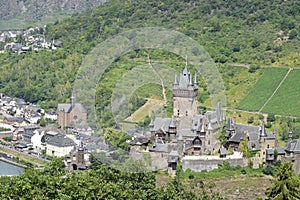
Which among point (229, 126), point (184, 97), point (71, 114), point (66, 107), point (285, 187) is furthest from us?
point (66, 107)

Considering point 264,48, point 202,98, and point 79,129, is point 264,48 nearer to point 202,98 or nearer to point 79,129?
point 202,98

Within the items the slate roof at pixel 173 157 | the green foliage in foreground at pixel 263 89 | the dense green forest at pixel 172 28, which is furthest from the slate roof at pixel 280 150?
the dense green forest at pixel 172 28

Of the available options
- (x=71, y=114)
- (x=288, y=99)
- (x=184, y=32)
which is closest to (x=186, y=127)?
(x=288, y=99)

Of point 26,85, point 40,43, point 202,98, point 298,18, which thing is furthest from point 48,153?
point 40,43

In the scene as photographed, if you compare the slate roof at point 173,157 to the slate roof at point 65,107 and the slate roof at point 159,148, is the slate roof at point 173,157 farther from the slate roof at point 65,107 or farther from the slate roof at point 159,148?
the slate roof at point 65,107

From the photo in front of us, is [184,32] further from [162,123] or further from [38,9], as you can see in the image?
[38,9]
